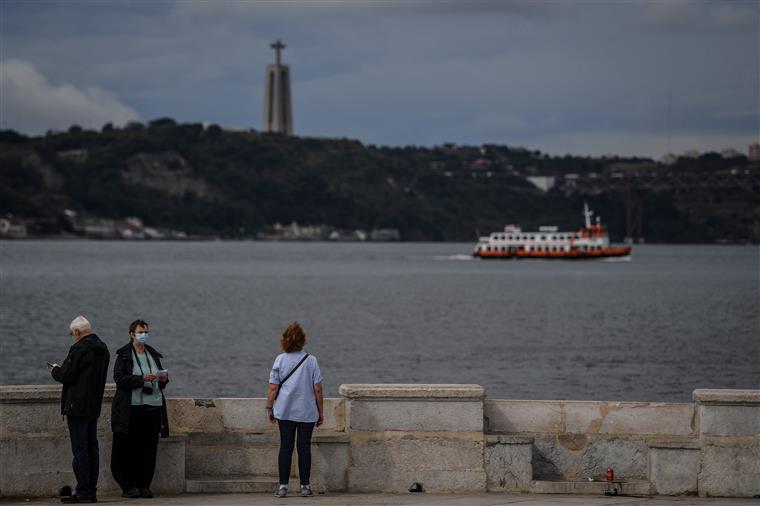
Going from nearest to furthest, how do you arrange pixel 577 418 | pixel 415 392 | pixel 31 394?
pixel 31 394 → pixel 415 392 → pixel 577 418

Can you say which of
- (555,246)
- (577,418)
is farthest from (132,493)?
(555,246)

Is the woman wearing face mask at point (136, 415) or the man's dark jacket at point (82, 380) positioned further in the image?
the woman wearing face mask at point (136, 415)

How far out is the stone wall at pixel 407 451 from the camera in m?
12.9

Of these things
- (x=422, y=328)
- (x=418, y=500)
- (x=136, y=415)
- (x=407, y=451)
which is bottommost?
(x=422, y=328)

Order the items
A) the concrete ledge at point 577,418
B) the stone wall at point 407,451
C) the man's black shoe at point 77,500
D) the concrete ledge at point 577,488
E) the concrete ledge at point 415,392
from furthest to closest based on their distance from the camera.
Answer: the concrete ledge at point 577,418, the concrete ledge at point 415,392, the concrete ledge at point 577,488, the stone wall at point 407,451, the man's black shoe at point 77,500

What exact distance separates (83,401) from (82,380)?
20cm

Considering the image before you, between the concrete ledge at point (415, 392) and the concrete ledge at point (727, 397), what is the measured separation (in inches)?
86.0

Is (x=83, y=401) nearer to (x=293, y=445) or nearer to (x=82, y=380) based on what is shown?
(x=82, y=380)

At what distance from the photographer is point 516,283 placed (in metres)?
123

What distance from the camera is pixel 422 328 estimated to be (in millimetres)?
67062

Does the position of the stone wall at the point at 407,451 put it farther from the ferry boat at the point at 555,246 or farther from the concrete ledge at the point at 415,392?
the ferry boat at the point at 555,246

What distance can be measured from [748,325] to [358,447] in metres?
60.7

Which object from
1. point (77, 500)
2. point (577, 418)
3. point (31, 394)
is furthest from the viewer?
point (577, 418)

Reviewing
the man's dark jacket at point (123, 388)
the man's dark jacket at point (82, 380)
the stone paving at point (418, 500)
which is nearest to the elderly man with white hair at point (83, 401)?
the man's dark jacket at point (82, 380)
